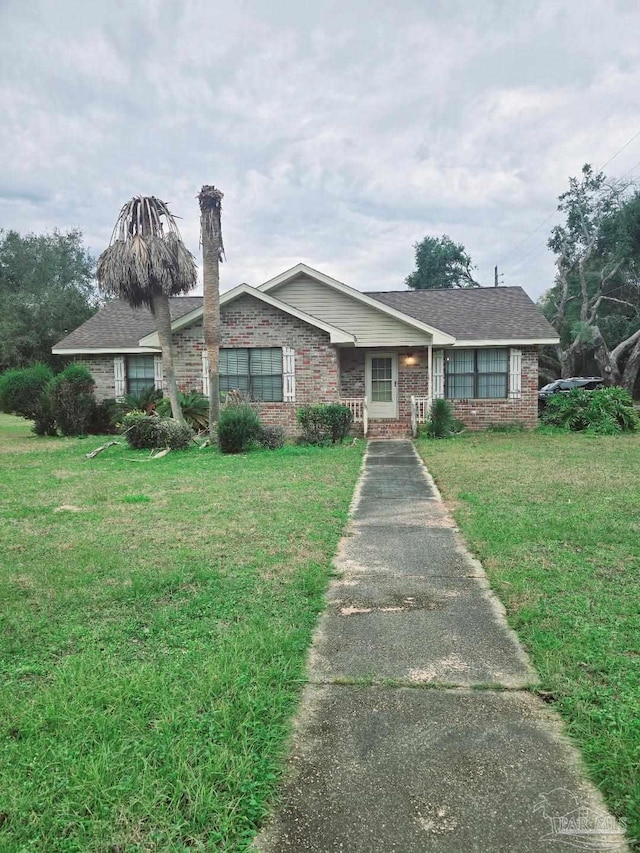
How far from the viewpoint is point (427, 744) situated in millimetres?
2373

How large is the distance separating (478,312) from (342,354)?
16.3 ft

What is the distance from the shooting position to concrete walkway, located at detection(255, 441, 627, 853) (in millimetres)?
1915

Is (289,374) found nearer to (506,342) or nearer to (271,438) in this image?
(271,438)

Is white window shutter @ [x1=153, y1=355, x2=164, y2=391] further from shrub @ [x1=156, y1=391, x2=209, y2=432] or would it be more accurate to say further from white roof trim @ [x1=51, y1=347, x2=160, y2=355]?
shrub @ [x1=156, y1=391, x2=209, y2=432]

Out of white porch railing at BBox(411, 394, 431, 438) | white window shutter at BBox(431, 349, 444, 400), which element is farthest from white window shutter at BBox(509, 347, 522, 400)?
white porch railing at BBox(411, 394, 431, 438)

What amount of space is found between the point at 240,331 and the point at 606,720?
14565 mm

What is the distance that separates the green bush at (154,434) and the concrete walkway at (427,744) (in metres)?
9.53

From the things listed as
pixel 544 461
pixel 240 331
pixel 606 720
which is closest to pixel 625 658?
pixel 606 720

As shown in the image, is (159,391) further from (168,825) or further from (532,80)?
(168,825)

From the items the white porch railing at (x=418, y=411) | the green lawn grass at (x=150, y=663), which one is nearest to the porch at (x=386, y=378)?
the white porch railing at (x=418, y=411)

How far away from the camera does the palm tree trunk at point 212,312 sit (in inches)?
552

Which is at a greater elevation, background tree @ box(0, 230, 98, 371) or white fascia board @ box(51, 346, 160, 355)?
background tree @ box(0, 230, 98, 371)

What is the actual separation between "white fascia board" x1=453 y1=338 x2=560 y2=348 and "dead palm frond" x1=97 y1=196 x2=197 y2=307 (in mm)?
8185

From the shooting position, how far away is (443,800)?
2.05 metres
